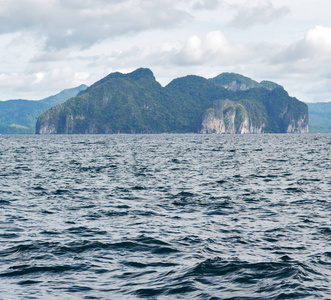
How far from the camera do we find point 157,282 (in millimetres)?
14562

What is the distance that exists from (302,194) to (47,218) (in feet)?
67.2

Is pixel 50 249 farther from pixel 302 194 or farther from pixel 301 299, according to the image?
pixel 302 194

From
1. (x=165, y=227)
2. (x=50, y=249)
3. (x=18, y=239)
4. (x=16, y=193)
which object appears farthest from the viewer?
(x=16, y=193)

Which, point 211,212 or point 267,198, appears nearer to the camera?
point 211,212

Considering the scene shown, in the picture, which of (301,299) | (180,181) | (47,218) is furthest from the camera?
(180,181)

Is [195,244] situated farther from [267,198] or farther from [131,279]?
[267,198]

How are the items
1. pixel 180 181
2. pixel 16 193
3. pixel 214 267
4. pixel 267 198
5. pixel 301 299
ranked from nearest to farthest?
pixel 301 299 < pixel 214 267 < pixel 267 198 < pixel 16 193 < pixel 180 181

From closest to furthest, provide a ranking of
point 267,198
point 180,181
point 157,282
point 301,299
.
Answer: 1. point 301,299
2. point 157,282
3. point 267,198
4. point 180,181

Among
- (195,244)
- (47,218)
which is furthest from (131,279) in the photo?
(47,218)

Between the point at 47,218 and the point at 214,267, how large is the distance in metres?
12.9

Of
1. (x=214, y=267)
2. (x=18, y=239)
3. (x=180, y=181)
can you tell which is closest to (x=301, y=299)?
(x=214, y=267)

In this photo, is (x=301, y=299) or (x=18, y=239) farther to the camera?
(x=18, y=239)

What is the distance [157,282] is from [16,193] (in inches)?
945

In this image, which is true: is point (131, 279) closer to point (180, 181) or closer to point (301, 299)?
point (301, 299)
